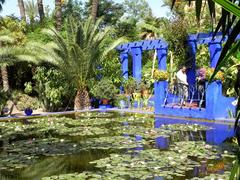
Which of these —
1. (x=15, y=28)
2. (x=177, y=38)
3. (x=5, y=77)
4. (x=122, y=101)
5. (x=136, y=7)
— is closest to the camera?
Answer: (x=177, y=38)

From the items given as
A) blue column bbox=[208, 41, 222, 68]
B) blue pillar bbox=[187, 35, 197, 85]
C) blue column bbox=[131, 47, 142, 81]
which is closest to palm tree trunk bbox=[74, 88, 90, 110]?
blue column bbox=[131, 47, 142, 81]

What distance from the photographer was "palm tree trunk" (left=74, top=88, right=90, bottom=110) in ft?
59.2

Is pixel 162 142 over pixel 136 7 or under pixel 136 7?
under

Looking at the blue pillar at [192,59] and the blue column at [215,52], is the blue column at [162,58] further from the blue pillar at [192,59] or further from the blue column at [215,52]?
the blue column at [215,52]

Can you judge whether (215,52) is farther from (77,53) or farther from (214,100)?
(77,53)

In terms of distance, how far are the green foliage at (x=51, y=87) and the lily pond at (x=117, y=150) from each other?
5277 millimetres

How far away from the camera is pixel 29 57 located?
1761 cm

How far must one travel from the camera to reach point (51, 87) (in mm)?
18406

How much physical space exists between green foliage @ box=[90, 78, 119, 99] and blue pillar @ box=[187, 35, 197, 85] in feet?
12.5

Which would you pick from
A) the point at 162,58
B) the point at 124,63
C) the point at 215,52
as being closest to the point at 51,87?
the point at 124,63

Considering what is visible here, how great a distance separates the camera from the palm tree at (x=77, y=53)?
17.9 meters

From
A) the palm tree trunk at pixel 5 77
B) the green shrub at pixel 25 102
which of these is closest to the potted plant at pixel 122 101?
the green shrub at pixel 25 102

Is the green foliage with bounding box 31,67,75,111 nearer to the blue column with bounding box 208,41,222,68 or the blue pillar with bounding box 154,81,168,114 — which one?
the blue pillar with bounding box 154,81,168,114

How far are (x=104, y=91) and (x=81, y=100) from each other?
3.58ft
